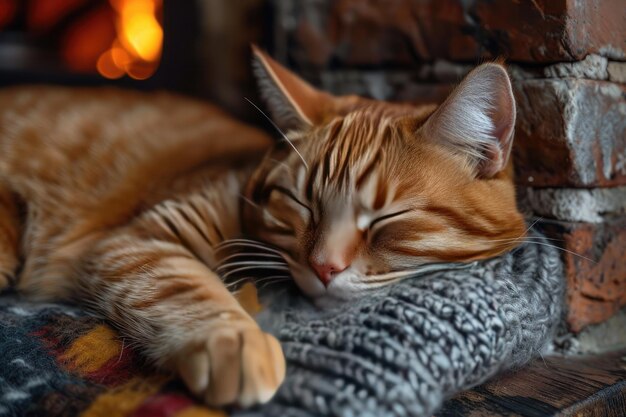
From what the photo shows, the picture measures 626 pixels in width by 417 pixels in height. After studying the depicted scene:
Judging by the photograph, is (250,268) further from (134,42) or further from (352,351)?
(134,42)

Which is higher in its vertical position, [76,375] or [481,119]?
[481,119]

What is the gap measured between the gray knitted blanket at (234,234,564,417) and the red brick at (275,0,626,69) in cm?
49

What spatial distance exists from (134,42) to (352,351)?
6.25 ft

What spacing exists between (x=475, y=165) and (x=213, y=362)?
639 millimetres

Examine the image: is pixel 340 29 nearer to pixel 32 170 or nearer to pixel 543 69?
pixel 543 69

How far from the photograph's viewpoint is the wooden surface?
1.08 meters

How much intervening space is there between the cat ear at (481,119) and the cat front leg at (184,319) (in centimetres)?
52

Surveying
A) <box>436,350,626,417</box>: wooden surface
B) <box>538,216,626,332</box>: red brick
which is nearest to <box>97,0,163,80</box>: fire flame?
<box>538,216,626,332</box>: red brick

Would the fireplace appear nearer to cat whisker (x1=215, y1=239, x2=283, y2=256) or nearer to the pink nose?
cat whisker (x1=215, y1=239, x2=283, y2=256)

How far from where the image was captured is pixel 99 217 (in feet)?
5.26

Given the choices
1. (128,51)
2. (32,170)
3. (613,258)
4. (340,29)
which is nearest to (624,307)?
(613,258)

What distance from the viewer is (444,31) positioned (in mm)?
1632

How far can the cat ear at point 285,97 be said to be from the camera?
1327 millimetres

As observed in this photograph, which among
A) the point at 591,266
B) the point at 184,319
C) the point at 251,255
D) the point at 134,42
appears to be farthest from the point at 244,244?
the point at 134,42
